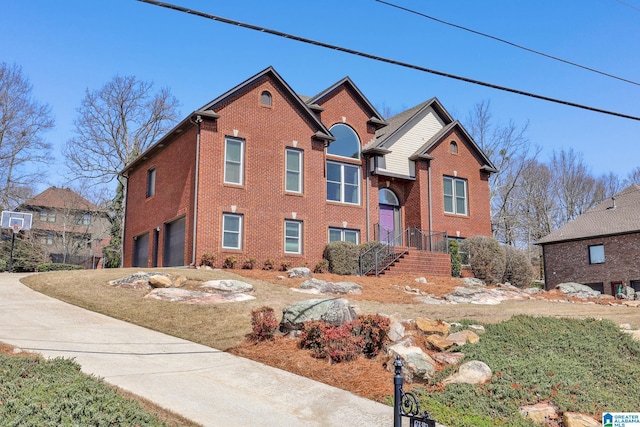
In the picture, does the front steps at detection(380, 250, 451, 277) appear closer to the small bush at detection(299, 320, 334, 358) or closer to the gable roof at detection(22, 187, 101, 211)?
the small bush at detection(299, 320, 334, 358)

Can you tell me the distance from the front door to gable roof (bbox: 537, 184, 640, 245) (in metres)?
15.0

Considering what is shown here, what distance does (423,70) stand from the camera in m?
A: 9.68

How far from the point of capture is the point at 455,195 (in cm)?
2881

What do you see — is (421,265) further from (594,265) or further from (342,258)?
(594,265)

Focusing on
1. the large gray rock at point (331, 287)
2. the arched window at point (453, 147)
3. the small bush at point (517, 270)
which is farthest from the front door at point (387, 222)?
the large gray rock at point (331, 287)

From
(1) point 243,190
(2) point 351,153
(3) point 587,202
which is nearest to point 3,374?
(1) point 243,190

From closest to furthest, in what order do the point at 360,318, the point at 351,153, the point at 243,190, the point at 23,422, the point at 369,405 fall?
the point at 23,422
the point at 369,405
the point at 360,318
the point at 243,190
the point at 351,153

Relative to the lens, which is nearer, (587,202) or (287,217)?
(287,217)

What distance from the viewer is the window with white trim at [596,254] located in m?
34.9

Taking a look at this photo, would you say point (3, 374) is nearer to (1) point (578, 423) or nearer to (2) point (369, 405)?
(2) point (369, 405)

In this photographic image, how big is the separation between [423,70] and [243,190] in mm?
13727

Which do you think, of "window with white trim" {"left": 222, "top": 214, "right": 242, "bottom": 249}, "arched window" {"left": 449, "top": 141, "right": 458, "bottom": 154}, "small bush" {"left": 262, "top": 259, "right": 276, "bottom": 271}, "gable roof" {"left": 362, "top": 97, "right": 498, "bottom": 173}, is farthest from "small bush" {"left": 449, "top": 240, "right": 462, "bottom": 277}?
"window with white trim" {"left": 222, "top": 214, "right": 242, "bottom": 249}

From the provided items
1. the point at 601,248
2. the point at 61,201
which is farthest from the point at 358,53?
the point at 61,201

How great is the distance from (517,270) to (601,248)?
13078 mm
